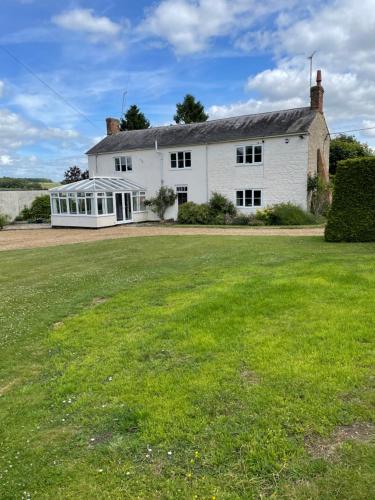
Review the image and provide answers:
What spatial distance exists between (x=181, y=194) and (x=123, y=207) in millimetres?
4277

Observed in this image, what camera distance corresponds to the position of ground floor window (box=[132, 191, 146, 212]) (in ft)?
94.0

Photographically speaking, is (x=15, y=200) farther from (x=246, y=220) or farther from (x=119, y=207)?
(x=246, y=220)

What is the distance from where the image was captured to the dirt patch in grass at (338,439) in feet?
8.98

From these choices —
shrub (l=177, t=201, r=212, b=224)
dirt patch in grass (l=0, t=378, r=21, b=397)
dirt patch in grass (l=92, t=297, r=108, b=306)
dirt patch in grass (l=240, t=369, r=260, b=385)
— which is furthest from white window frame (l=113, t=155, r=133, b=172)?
dirt patch in grass (l=240, t=369, r=260, b=385)

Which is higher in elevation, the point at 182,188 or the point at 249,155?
the point at 249,155

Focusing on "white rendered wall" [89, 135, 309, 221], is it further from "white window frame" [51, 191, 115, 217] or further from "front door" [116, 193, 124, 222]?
"white window frame" [51, 191, 115, 217]

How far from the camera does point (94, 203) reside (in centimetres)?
2511

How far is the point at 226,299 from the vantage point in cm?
616

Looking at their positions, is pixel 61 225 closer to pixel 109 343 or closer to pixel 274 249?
pixel 274 249

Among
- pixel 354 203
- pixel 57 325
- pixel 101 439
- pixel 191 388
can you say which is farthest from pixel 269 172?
pixel 101 439

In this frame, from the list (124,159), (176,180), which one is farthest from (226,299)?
(124,159)

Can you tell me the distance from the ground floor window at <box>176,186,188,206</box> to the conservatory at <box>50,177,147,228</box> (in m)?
3.14

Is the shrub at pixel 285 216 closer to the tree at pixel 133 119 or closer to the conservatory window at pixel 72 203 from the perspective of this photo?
the conservatory window at pixel 72 203

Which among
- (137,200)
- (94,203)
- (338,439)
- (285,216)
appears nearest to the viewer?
(338,439)
